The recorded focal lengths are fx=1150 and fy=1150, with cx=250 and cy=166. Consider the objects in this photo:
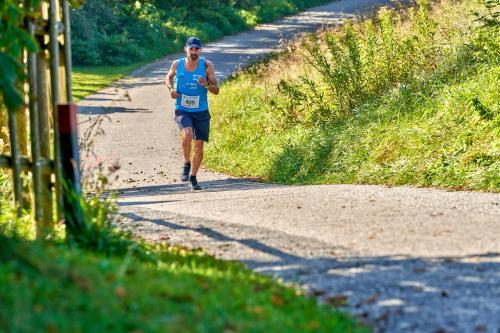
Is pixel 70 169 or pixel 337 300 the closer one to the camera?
pixel 337 300

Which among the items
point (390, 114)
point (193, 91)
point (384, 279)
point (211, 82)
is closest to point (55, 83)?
point (384, 279)

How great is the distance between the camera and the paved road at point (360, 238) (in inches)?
278

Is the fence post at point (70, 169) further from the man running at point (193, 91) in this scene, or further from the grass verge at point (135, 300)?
the man running at point (193, 91)

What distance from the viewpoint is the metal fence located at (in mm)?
8969

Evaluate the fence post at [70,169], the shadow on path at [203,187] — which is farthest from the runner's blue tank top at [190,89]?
the fence post at [70,169]

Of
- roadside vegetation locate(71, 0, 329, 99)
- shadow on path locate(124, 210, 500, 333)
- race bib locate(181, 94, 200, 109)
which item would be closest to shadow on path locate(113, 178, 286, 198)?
race bib locate(181, 94, 200, 109)

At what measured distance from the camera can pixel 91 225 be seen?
8828mm

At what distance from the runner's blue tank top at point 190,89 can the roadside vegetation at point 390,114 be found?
2.07 metres

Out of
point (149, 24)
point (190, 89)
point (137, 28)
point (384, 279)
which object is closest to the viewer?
point (384, 279)

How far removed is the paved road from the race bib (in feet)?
3.98

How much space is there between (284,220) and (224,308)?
480cm

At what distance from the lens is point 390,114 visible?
17.2 m

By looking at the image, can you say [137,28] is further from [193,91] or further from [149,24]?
[193,91]

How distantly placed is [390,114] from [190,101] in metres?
3.12
